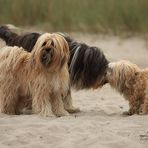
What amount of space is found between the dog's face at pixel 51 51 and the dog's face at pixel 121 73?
3.80 ft

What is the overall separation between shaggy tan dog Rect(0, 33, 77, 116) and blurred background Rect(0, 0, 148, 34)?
802cm

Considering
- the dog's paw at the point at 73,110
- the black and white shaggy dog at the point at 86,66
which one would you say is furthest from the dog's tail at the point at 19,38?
the dog's paw at the point at 73,110

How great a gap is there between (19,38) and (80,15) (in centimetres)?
832

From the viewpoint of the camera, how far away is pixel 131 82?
9828mm

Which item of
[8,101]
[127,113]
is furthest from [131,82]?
[8,101]

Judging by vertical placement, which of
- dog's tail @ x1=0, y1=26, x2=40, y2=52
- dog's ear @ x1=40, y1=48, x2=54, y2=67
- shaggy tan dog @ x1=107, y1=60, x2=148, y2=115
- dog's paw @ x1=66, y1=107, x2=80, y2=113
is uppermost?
dog's tail @ x1=0, y1=26, x2=40, y2=52

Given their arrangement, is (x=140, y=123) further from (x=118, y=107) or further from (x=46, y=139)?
(x=118, y=107)

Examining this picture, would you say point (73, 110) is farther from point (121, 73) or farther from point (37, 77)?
point (37, 77)

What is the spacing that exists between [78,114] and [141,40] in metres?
7.16

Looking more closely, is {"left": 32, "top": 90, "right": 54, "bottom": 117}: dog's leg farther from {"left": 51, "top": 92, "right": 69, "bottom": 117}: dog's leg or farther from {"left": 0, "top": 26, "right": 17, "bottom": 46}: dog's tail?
{"left": 0, "top": 26, "right": 17, "bottom": 46}: dog's tail

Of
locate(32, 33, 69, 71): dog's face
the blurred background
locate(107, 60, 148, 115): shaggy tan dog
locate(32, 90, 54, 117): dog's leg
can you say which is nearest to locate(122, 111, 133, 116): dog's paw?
locate(107, 60, 148, 115): shaggy tan dog

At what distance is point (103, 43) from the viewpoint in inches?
671

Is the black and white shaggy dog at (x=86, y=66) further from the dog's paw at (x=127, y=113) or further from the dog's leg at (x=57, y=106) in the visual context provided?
the dog's leg at (x=57, y=106)

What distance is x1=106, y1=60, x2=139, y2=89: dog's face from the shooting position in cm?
980
